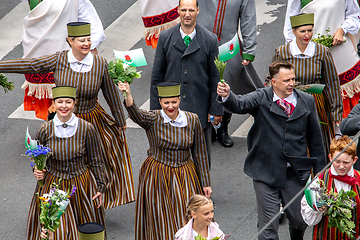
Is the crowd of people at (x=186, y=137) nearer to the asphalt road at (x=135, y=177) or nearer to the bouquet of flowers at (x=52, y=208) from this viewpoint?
the bouquet of flowers at (x=52, y=208)

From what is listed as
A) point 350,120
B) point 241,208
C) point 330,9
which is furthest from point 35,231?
point 330,9

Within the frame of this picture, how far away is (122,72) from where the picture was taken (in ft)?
20.7

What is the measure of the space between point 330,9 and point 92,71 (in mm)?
3144

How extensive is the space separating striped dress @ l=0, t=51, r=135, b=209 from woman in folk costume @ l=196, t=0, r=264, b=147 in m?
1.71

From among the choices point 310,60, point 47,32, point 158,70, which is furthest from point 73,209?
point 310,60

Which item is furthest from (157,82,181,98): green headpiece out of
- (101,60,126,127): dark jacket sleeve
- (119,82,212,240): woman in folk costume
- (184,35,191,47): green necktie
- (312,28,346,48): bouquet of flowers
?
(312,28,346,48): bouquet of flowers

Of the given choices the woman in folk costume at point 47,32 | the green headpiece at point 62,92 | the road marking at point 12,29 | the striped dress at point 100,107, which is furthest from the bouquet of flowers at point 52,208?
the road marking at point 12,29

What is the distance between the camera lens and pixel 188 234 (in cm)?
569

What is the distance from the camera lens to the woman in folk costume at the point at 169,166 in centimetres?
641

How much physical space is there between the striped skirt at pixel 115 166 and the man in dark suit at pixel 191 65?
1.79ft

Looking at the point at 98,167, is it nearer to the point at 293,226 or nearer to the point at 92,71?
the point at 92,71

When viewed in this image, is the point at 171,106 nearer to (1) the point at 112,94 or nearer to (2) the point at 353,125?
(1) the point at 112,94

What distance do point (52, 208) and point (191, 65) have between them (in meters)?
2.41

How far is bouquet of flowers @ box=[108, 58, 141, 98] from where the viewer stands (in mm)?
6293
